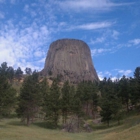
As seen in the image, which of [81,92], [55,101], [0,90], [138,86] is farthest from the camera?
[81,92]

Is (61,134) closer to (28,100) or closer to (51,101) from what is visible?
(28,100)

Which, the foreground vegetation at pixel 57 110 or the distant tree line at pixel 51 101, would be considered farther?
the distant tree line at pixel 51 101

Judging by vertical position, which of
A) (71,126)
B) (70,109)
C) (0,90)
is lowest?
(71,126)

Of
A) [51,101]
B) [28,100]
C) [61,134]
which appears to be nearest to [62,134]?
[61,134]

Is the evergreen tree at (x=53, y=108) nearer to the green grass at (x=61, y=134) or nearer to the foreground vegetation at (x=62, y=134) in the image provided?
the green grass at (x=61, y=134)

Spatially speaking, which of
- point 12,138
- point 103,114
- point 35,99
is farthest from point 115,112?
point 12,138

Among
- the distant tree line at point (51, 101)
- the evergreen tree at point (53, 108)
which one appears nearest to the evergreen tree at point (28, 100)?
the distant tree line at point (51, 101)

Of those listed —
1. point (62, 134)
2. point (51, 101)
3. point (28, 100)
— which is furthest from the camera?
point (51, 101)

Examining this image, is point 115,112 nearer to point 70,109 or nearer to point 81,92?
point 70,109

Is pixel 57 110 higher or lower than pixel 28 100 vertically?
lower

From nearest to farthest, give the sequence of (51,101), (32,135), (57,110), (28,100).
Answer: (32,135) < (28,100) < (57,110) < (51,101)

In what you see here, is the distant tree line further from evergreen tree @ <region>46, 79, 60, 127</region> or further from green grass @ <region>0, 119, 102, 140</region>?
green grass @ <region>0, 119, 102, 140</region>

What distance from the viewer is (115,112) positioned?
225ft

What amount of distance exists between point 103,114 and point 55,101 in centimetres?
1593
